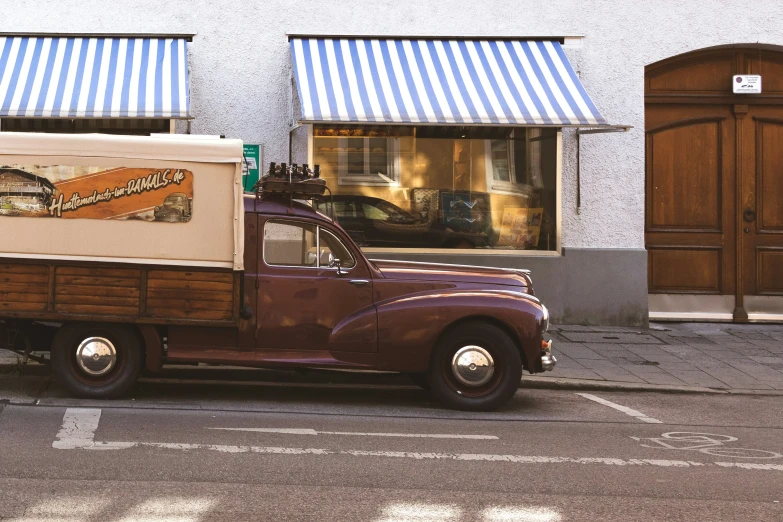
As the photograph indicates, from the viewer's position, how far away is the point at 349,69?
1308cm

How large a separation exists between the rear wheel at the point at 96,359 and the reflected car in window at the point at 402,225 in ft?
17.6

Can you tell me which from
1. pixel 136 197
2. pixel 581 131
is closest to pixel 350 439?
pixel 136 197

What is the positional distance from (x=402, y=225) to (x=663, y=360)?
13.2 feet

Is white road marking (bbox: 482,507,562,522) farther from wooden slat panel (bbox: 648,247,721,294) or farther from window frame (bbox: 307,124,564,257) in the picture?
wooden slat panel (bbox: 648,247,721,294)

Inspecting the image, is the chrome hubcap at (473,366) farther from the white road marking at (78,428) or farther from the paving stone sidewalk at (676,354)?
the white road marking at (78,428)

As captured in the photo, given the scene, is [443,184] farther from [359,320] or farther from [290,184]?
[359,320]

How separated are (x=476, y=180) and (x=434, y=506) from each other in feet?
28.7

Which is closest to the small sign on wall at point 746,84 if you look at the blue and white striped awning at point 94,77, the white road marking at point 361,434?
the blue and white striped awning at point 94,77

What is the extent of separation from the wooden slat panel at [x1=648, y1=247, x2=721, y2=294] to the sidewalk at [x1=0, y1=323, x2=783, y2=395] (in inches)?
22.0

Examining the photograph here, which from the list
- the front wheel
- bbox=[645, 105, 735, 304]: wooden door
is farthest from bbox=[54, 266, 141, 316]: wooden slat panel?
bbox=[645, 105, 735, 304]: wooden door

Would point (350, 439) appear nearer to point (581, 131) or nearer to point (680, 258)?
point (581, 131)

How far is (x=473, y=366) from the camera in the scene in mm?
8516

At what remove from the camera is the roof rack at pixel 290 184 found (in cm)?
855

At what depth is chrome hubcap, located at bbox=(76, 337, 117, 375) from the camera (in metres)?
8.35
